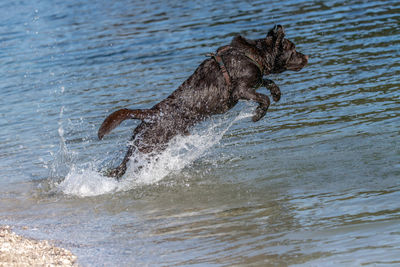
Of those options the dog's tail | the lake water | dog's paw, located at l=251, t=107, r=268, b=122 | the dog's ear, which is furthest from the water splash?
the dog's ear

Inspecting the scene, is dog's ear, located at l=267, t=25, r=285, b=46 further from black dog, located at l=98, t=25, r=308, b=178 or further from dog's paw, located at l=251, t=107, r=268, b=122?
dog's paw, located at l=251, t=107, r=268, b=122

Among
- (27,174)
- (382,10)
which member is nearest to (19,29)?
(382,10)

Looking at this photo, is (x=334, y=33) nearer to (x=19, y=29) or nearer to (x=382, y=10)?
(x=382, y=10)

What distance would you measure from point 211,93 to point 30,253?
9.30 ft

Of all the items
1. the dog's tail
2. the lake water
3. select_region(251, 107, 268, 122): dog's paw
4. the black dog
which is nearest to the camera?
the lake water

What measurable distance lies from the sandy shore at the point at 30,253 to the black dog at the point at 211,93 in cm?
167

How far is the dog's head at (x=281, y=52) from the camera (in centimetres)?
735

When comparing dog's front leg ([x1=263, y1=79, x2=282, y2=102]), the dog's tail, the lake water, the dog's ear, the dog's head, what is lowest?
the lake water

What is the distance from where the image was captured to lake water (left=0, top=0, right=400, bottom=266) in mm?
5098

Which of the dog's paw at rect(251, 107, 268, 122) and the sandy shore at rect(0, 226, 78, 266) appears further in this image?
the dog's paw at rect(251, 107, 268, 122)

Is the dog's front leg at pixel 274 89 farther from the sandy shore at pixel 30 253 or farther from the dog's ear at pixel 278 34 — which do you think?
the sandy shore at pixel 30 253

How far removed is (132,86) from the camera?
11.7 meters

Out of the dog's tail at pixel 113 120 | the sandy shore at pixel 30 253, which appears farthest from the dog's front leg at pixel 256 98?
the sandy shore at pixel 30 253

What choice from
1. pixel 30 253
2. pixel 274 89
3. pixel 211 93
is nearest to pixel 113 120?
pixel 211 93
